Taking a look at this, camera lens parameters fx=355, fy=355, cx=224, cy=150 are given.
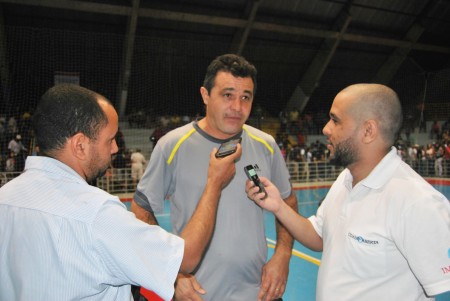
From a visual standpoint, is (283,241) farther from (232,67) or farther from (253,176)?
(232,67)

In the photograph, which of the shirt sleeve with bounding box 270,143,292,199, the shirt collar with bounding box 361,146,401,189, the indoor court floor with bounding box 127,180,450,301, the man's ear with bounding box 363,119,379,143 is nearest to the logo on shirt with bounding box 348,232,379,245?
the shirt collar with bounding box 361,146,401,189

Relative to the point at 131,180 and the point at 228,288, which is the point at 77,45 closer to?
the point at 131,180

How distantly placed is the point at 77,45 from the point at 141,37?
2.93m

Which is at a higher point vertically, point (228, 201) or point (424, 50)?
point (424, 50)

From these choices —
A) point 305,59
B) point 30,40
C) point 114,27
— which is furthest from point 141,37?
point 305,59

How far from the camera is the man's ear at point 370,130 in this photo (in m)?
1.93

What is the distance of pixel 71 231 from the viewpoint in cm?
Answer: 129

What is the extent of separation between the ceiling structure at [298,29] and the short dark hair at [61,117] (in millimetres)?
14977

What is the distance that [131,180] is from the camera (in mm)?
13266

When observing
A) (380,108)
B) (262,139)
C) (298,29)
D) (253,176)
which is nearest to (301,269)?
(262,139)

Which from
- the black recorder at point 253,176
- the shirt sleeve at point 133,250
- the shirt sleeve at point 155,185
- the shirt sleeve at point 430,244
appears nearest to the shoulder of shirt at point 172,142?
the shirt sleeve at point 155,185

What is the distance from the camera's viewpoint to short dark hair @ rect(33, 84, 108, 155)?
4.82 feet

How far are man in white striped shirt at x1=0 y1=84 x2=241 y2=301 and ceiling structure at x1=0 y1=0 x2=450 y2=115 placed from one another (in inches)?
592

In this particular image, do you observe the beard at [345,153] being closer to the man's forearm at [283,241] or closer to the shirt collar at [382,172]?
the shirt collar at [382,172]
